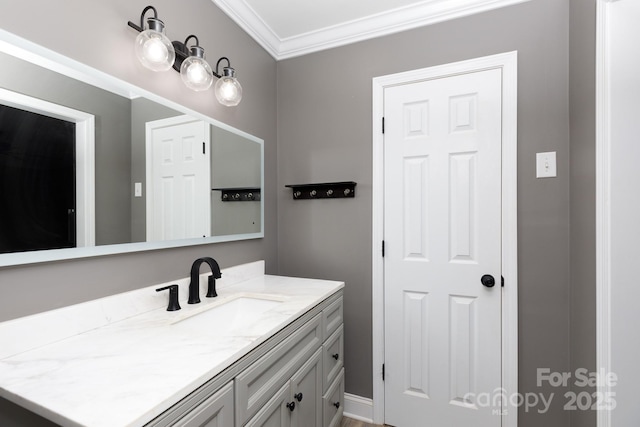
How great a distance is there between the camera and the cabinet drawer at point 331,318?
1490mm

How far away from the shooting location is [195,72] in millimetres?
1357

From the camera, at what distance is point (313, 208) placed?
6.84ft

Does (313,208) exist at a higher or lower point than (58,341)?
higher

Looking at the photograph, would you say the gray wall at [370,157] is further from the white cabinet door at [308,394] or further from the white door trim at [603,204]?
the white cabinet door at [308,394]

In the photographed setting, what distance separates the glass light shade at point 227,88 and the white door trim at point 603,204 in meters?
1.62

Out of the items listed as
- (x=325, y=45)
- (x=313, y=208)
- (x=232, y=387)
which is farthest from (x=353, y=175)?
(x=232, y=387)

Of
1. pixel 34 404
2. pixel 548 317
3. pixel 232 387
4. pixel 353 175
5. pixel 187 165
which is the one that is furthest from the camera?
pixel 353 175

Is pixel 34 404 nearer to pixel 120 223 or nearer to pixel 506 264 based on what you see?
pixel 120 223

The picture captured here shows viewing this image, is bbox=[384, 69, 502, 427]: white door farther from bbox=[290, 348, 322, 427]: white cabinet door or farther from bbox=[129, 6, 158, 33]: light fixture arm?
bbox=[129, 6, 158, 33]: light fixture arm

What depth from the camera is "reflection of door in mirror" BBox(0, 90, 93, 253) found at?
85 centimetres

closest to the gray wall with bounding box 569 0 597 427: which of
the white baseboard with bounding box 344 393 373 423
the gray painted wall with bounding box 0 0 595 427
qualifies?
the gray painted wall with bounding box 0 0 595 427

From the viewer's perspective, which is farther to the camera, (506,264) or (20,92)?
(506,264)

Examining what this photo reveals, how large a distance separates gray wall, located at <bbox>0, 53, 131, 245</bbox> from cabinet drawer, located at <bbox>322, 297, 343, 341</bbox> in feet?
3.20

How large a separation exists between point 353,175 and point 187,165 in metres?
1.03
